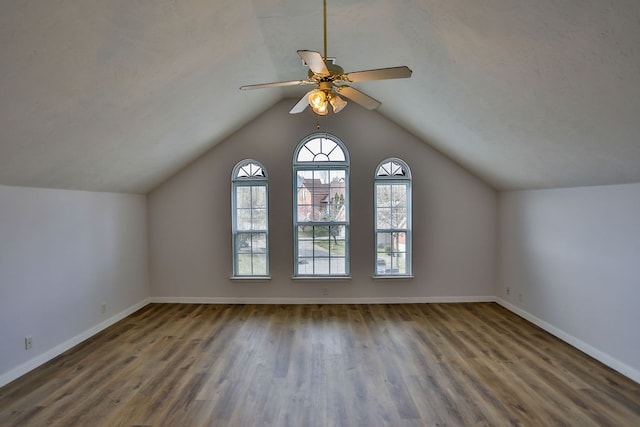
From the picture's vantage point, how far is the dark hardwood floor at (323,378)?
254 cm

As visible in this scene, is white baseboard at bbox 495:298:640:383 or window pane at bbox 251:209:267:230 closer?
white baseboard at bbox 495:298:640:383

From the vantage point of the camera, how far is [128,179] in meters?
4.51

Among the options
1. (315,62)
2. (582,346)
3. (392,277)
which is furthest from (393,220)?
(315,62)

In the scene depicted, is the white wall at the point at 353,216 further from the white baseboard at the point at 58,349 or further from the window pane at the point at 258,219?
the white baseboard at the point at 58,349

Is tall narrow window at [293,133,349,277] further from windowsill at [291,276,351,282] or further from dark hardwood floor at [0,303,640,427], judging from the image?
dark hardwood floor at [0,303,640,427]

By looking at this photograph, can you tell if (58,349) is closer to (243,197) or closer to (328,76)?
(243,197)

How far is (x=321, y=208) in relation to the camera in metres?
5.48

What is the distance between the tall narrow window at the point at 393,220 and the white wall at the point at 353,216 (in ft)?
0.44

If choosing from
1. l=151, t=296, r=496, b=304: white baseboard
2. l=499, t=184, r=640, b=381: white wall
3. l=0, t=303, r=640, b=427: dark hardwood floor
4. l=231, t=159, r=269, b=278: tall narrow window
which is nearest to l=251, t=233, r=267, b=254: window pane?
l=231, t=159, r=269, b=278: tall narrow window

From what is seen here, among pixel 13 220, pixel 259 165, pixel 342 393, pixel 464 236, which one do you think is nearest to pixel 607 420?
pixel 342 393

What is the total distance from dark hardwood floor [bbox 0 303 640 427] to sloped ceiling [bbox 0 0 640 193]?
186cm

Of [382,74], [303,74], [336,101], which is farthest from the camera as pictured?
[303,74]

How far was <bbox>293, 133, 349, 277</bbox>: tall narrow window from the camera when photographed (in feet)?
17.8

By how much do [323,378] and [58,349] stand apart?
287 cm
